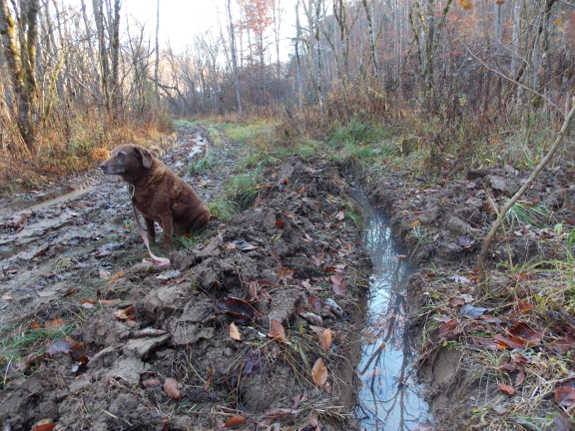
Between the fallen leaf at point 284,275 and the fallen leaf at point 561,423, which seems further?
the fallen leaf at point 284,275

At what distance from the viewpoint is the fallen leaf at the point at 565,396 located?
189 cm

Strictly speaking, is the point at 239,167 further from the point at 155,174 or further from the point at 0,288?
the point at 0,288

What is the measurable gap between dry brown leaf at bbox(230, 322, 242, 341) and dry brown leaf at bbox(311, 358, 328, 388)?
57 centimetres

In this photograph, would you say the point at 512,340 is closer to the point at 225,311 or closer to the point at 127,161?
the point at 225,311

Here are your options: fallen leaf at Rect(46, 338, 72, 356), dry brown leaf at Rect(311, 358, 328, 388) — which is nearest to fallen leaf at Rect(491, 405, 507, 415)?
dry brown leaf at Rect(311, 358, 328, 388)

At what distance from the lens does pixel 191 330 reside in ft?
8.04

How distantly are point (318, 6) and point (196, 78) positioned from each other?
2523 centimetres

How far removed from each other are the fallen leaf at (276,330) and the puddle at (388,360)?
2.47 ft

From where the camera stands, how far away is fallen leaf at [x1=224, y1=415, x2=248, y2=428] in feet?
6.49

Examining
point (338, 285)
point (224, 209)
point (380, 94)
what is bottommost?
point (338, 285)

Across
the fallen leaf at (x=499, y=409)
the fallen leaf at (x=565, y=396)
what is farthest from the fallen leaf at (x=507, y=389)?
the fallen leaf at (x=565, y=396)

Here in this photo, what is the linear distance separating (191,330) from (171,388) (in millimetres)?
427

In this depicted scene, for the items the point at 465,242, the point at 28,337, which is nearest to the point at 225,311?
the point at 28,337

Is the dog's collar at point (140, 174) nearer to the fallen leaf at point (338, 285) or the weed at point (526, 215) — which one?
the fallen leaf at point (338, 285)
